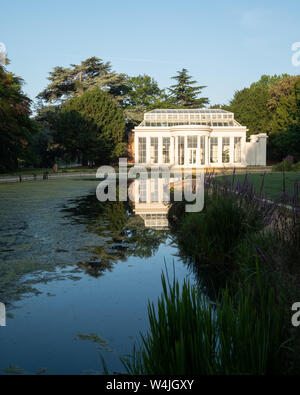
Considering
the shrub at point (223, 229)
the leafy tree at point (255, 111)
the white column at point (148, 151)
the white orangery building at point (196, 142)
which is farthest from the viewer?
the leafy tree at point (255, 111)

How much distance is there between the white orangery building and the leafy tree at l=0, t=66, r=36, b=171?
1633 cm

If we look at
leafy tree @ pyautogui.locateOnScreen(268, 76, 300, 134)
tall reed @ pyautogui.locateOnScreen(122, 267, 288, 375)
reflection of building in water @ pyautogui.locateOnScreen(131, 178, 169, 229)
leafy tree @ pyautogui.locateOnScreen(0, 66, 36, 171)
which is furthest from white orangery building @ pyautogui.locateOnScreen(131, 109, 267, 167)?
tall reed @ pyautogui.locateOnScreen(122, 267, 288, 375)

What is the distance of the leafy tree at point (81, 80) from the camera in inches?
1970

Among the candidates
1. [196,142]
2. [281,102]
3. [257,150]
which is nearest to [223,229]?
[196,142]

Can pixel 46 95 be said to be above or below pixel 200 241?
above

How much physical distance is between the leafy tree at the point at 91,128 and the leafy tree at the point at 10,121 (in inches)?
399

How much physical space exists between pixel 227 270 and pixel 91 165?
4219 cm

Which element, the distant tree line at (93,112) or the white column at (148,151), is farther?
the white column at (148,151)

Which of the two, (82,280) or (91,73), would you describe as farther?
(91,73)

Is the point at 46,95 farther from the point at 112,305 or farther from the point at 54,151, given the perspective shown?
the point at 112,305

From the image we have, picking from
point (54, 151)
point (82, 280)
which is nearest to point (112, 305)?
point (82, 280)

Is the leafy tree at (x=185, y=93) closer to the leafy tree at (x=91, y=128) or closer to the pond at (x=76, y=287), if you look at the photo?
the leafy tree at (x=91, y=128)

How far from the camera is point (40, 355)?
11.6 feet

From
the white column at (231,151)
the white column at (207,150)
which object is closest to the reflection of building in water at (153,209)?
the white column at (207,150)
